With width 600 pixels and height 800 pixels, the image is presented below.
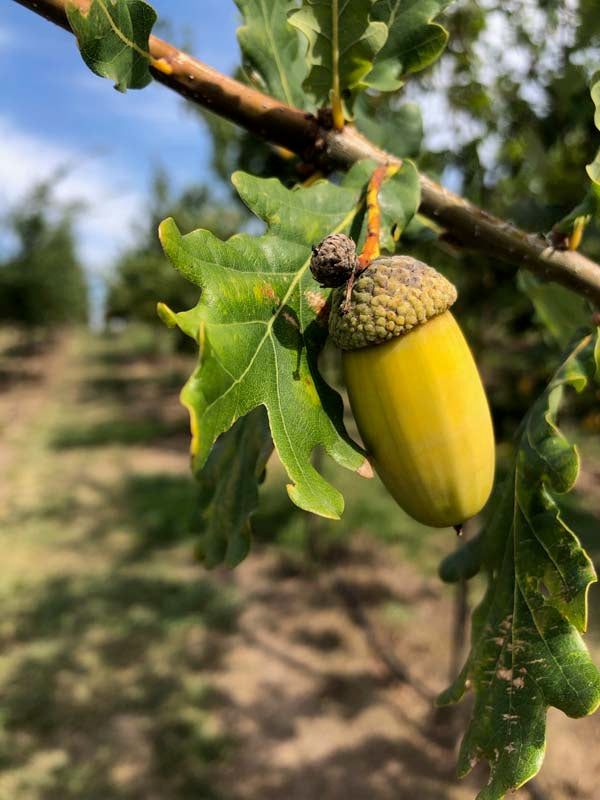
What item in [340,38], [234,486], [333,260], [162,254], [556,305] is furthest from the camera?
[162,254]

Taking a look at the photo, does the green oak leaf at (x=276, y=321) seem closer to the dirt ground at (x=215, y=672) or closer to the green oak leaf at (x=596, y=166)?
the green oak leaf at (x=596, y=166)

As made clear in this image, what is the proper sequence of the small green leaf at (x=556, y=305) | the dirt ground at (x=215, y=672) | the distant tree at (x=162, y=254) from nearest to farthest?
the small green leaf at (x=556, y=305) → the dirt ground at (x=215, y=672) → the distant tree at (x=162, y=254)

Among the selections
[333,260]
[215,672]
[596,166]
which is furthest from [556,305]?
[215,672]

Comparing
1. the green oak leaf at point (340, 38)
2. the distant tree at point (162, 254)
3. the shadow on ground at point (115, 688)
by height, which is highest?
the green oak leaf at point (340, 38)

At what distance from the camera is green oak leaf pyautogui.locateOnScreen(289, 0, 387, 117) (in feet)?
2.83

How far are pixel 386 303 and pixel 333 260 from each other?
77 millimetres

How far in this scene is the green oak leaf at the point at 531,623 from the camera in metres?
0.83

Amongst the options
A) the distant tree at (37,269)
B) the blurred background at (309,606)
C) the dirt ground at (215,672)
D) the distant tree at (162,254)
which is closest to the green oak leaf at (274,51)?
the blurred background at (309,606)

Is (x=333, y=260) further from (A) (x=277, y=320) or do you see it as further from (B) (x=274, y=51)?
(B) (x=274, y=51)

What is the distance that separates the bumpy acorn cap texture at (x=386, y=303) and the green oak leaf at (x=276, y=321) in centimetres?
5

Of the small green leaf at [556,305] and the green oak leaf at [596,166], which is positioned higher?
the green oak leaf at [596,166]

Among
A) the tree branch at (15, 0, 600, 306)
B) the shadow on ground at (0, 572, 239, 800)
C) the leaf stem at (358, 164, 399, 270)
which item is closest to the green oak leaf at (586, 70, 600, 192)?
the tree branch at (15, 0, 600, 306)

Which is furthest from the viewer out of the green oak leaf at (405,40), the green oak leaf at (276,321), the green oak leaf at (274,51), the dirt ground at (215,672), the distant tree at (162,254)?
the distant tree at (162,254)

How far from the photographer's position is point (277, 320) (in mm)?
771
